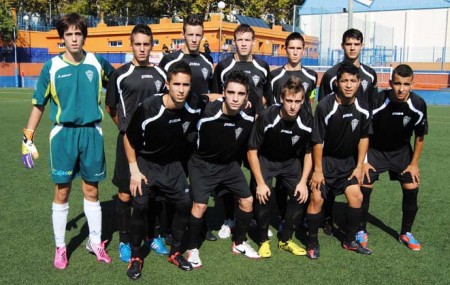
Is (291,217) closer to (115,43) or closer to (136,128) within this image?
(136,128)

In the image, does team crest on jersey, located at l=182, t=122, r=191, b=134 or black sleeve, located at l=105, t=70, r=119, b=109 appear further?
black sleeve, located at l=105, t=70, r=119, b=109

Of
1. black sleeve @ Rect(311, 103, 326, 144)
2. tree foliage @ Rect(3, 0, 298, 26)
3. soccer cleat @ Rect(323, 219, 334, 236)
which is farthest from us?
tree foliage @ Rect(3, 0, 298, 26)

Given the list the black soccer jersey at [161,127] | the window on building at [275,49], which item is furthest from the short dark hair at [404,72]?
the window on building at [275,49]

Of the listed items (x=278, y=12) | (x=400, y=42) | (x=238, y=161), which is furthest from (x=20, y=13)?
(x=238, y=161)

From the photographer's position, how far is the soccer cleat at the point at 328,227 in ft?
17.2

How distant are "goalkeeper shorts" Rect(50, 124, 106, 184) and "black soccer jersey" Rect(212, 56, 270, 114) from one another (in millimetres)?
1627

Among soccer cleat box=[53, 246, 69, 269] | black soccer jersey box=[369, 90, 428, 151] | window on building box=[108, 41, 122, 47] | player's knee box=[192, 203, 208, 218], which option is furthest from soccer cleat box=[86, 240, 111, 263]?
window on building box=[108, 41, 122, 47]

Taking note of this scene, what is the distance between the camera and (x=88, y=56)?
4.17 meters

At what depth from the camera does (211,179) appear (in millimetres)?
4410

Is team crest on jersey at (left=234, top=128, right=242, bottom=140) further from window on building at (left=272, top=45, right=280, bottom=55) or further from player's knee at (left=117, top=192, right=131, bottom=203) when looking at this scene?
window on building at (left=272, top=45, right=280, bottom=55)

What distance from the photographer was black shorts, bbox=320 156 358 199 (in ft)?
15.3

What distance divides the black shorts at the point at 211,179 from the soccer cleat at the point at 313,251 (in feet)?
2.64

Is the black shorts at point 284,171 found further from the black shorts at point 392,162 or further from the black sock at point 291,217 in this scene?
the black shorts at point 392,162

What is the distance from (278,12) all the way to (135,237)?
54.0 m
